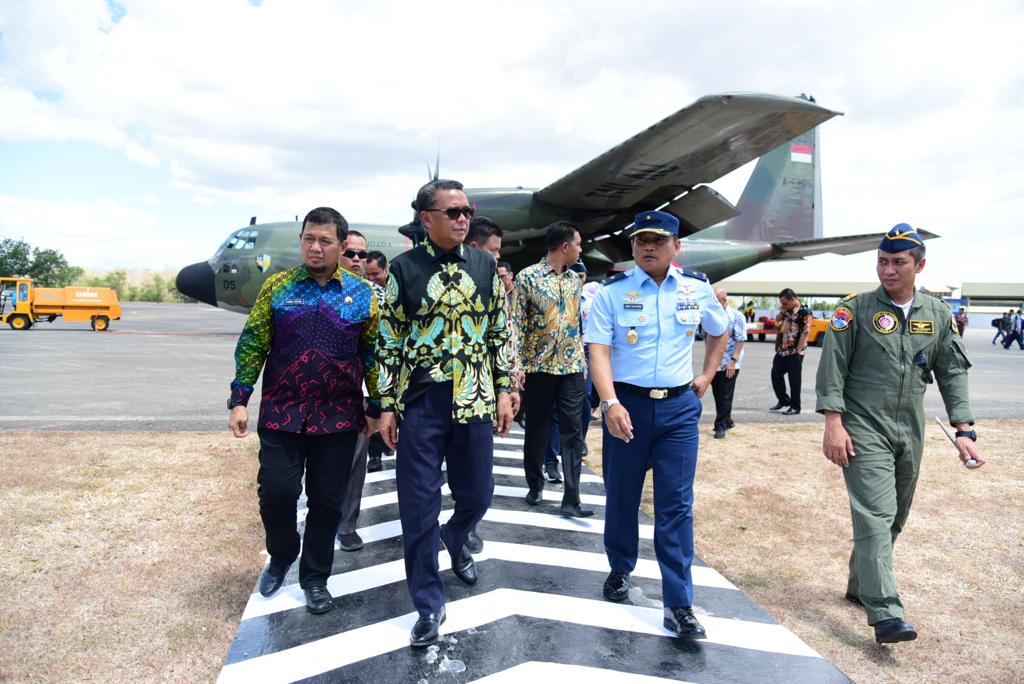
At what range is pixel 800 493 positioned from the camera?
553cm

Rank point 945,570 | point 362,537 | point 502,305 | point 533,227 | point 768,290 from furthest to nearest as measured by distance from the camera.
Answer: point 768,290
point 533,227
point 362,537
point 945,570
point 502,305

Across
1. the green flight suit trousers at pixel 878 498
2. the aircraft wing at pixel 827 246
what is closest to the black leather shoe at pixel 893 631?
the green flight suit trousers at pixel 878 498

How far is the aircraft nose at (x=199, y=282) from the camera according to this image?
19.0 meters

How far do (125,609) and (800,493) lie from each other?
527 cm

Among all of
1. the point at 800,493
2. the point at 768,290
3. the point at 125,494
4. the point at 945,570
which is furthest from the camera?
the point at 768,290

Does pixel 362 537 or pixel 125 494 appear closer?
pixel 362 537

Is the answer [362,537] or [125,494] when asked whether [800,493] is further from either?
[125,494]

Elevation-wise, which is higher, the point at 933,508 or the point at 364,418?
the point at 364,418

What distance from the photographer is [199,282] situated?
19.1 metres

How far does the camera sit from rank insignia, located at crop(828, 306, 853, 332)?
11.2 feet

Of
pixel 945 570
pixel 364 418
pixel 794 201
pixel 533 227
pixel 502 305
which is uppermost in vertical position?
pixel 794 201

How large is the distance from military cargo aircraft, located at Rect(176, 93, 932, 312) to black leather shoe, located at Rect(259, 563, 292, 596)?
943cm

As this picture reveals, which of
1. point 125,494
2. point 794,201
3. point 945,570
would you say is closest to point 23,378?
point 125,494

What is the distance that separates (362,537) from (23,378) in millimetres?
10648
